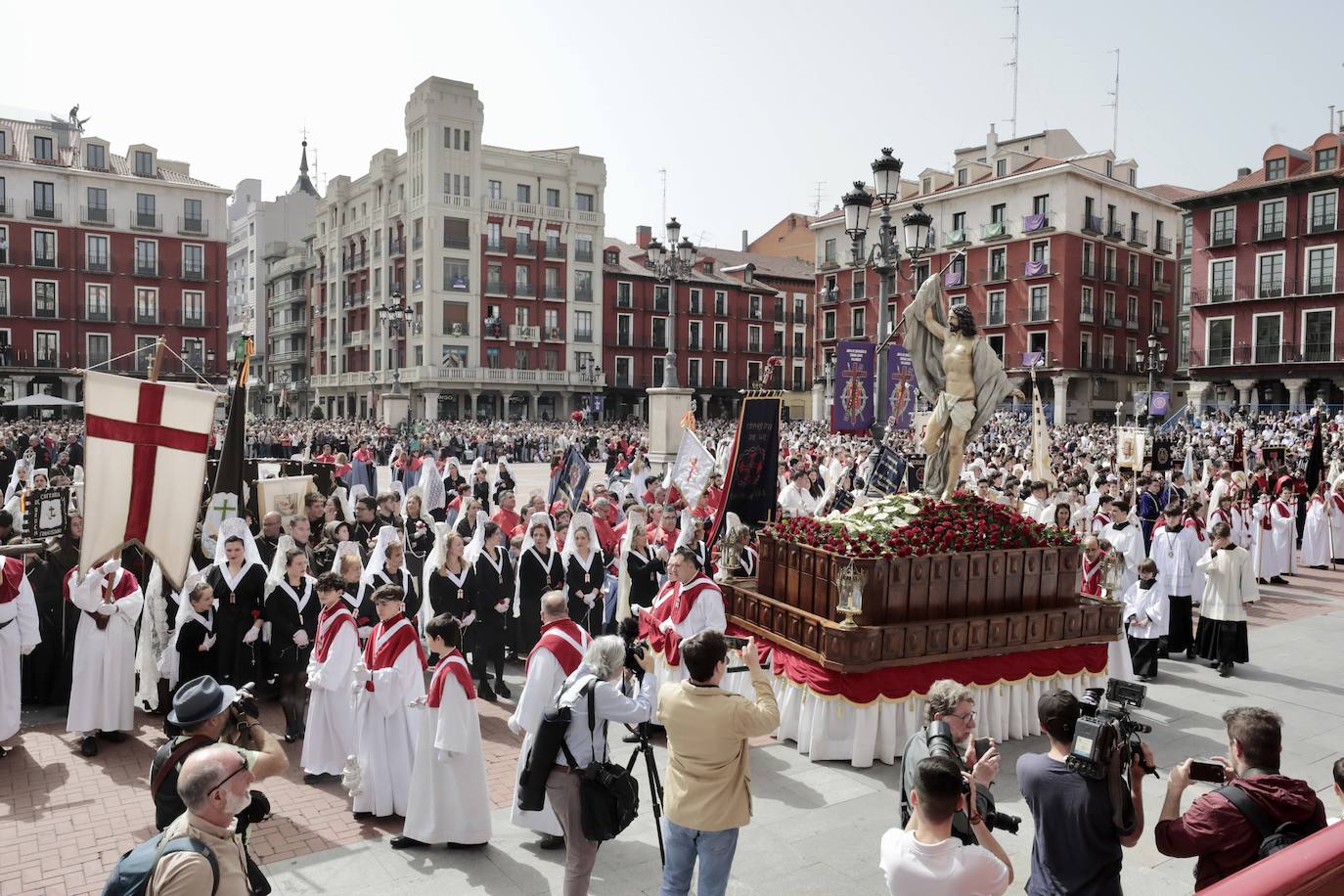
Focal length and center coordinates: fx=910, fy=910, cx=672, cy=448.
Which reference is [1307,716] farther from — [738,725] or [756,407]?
[738,725]

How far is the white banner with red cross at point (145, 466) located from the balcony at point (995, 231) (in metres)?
48.0

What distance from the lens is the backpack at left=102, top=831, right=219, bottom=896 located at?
2969mm

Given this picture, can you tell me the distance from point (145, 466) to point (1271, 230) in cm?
4644

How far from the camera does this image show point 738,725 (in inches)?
169

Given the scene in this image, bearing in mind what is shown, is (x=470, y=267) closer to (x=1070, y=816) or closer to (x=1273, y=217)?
(x=1273, y=217)

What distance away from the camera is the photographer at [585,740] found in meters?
4.64

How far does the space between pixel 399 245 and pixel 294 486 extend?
4577 cm

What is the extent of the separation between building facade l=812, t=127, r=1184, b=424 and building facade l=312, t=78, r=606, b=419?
17851 mm

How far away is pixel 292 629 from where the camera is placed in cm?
793

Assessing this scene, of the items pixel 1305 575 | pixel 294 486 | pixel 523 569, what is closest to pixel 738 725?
pixel 523 569

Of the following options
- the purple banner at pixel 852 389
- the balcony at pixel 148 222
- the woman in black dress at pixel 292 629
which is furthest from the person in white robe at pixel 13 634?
the balcony at pixel 148 222

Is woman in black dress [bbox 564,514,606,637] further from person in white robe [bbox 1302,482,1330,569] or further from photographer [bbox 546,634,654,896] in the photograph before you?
person in white robe [bbox 1302,482,1330,569]

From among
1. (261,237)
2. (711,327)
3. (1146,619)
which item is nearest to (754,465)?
(1146,619)

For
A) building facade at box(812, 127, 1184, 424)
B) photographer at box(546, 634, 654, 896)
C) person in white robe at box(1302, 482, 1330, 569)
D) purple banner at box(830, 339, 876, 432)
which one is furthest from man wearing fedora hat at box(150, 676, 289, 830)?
building facade at box(812, 127, 1184, 424)
